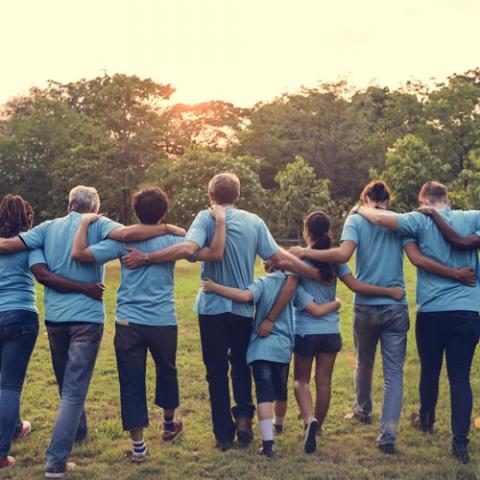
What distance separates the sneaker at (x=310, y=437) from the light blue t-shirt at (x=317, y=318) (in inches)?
27.5

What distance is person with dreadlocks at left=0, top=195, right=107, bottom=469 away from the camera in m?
4.75

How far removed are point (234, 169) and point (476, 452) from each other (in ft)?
66.6

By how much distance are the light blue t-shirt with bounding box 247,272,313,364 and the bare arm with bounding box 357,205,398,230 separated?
0.78 meters

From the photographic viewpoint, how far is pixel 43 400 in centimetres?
674

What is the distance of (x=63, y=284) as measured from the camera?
472 centimetres

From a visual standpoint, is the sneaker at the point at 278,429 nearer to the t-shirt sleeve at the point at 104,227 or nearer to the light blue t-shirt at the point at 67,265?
the light blue t-shirt at the point at 67,265

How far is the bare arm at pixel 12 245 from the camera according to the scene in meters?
4.86

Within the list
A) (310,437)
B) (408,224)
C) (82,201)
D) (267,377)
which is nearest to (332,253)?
(408,224)

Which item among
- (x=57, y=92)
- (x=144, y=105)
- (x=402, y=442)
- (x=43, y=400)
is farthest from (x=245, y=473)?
(x=57, y=92)

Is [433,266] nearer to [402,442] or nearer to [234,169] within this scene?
[402,442]

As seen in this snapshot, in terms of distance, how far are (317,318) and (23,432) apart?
2.70 meters

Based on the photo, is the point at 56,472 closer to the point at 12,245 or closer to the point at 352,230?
the point at 12,245

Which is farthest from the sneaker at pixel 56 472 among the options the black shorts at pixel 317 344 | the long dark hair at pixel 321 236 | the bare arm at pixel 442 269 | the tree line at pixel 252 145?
the tree line at pixel 252 145

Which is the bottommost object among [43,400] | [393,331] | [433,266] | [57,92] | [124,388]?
[43,400]
